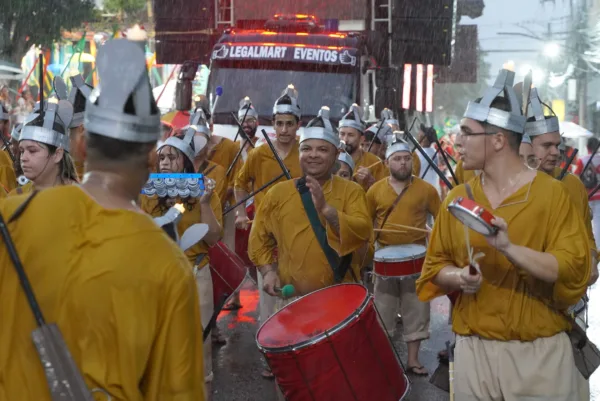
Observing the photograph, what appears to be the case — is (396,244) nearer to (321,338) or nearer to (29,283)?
(321,338)

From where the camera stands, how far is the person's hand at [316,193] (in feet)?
23.1

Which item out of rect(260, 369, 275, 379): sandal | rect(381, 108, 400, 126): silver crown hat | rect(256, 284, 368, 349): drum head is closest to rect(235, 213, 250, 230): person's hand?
rect(260, 369, 275, 379): sandal

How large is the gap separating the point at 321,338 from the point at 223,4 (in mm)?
12846

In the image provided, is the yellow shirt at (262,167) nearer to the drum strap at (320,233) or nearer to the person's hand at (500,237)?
the drum strap at (320,233)

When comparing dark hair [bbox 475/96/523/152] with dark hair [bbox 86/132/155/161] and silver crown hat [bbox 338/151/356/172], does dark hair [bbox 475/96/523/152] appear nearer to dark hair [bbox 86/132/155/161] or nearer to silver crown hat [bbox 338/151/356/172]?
dark hair [bbox 86/132/155/161]

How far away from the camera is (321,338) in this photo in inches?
239

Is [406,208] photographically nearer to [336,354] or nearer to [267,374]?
[267,374]

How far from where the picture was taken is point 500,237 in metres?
4.77

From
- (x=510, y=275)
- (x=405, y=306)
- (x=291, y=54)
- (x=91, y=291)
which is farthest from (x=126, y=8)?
(x=91, y=291)

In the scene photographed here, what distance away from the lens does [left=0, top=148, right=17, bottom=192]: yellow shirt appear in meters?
8.94

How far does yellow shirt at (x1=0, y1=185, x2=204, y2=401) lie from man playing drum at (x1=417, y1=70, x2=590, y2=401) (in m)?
2.22

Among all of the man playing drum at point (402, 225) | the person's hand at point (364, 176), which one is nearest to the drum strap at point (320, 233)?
the man playing drum at point (402, 225)

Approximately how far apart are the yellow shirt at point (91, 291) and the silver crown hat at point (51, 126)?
362cm

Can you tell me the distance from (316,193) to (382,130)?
25.0ft
